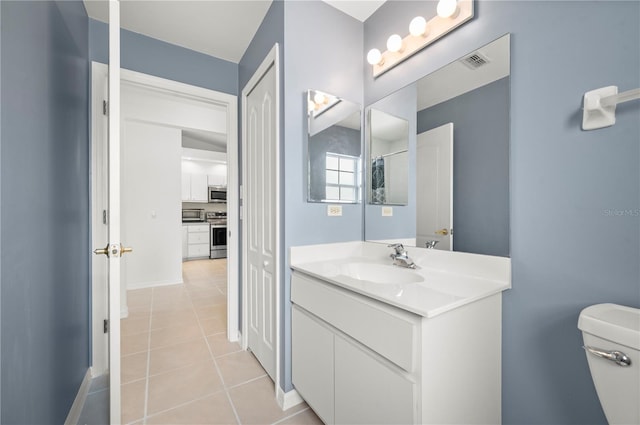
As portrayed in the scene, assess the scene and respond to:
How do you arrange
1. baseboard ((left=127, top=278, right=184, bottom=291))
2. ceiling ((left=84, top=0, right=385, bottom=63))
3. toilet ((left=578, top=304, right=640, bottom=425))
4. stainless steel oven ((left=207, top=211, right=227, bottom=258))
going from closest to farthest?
1. toilet ((left=578, top=304, right=640, bottom=425))
2. ceiling ((left=84, top=0, right=385, bottom=63))
3. baseboard ((left=127, top=278, right=184, bottom=291))
4. stainless steel oven ((left=207, top=211, right=227, bottom=258))

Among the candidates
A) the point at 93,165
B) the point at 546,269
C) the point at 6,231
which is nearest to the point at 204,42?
the point at 93,165

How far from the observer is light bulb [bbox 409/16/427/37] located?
1.34 metres

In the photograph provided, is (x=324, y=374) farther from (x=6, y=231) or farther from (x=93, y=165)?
(x=93, y=165)

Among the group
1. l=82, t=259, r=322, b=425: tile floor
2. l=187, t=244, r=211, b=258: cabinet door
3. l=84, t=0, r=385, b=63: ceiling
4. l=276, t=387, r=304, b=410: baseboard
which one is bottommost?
l=82, t=259, r=322, b=425: tile floor

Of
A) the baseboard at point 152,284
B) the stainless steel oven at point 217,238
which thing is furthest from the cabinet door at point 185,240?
the baseboard at point 152,284

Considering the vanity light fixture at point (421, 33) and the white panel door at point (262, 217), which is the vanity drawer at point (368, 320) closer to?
the white panel door at point (262, 217)

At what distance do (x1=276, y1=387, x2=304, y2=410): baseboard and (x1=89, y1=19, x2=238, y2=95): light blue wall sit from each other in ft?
7.78

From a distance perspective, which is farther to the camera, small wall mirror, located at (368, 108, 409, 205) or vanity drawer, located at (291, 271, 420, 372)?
small wall mirror, located at (368, 108, 409, 205)

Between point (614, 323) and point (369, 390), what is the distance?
773 mm

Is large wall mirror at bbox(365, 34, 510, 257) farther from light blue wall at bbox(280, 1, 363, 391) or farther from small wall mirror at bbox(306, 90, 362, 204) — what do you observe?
light blue wall at bbox(280, 1, 363, 391)

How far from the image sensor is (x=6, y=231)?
2.59ft

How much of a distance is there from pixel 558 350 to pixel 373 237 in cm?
103

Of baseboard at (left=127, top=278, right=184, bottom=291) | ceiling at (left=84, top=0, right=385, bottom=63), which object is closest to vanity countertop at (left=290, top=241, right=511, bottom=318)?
ceiling at (left=84, top=0, right=385, bottom=63)

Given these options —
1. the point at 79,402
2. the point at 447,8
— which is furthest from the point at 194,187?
the point at 447,8
